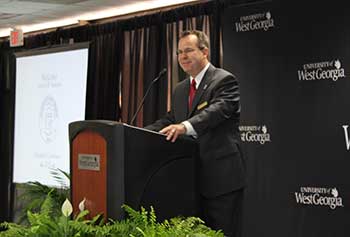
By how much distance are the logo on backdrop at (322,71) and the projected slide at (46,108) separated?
2.36 meters

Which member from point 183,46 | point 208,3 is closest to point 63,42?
point 208,3

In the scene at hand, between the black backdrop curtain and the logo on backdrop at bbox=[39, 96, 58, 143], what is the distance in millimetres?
376

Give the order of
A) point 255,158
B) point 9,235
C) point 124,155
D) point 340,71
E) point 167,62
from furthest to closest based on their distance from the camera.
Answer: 1. point 167,62
2. point 255,158
3. point 340,71
4. point 124,155
5. point 9,235

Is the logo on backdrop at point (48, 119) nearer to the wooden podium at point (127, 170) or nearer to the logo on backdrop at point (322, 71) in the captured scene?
the logo on backdrop at point (322, 71)

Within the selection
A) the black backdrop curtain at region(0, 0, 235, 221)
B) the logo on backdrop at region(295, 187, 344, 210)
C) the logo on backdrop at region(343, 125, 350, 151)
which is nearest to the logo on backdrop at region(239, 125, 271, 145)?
the logo on backdrop at region(295, 187, 344, 210)

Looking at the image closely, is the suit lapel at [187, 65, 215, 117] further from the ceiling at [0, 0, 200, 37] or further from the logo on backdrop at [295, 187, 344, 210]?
the ceiling at [0, 0, 200, 37]

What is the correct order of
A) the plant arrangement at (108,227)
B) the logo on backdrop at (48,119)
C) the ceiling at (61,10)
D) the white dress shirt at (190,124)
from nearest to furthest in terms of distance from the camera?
the plant arrangement at (108,227) < the white dress shirt at (190,124) < the ceiling at (61,10) < the logo on backdrop at (48,119)

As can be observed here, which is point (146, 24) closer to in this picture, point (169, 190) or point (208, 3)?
point (208, 3)

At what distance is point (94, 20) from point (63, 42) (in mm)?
474

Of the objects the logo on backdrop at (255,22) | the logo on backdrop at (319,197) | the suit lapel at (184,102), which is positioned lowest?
Result: the logo on backdrop at (319,197)

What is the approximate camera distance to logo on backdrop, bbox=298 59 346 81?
417cm

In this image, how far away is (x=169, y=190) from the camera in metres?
2.12

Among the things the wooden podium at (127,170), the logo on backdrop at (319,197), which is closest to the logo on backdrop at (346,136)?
the logo on backdrop at (319,197)

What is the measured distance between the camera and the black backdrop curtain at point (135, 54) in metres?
5.73
